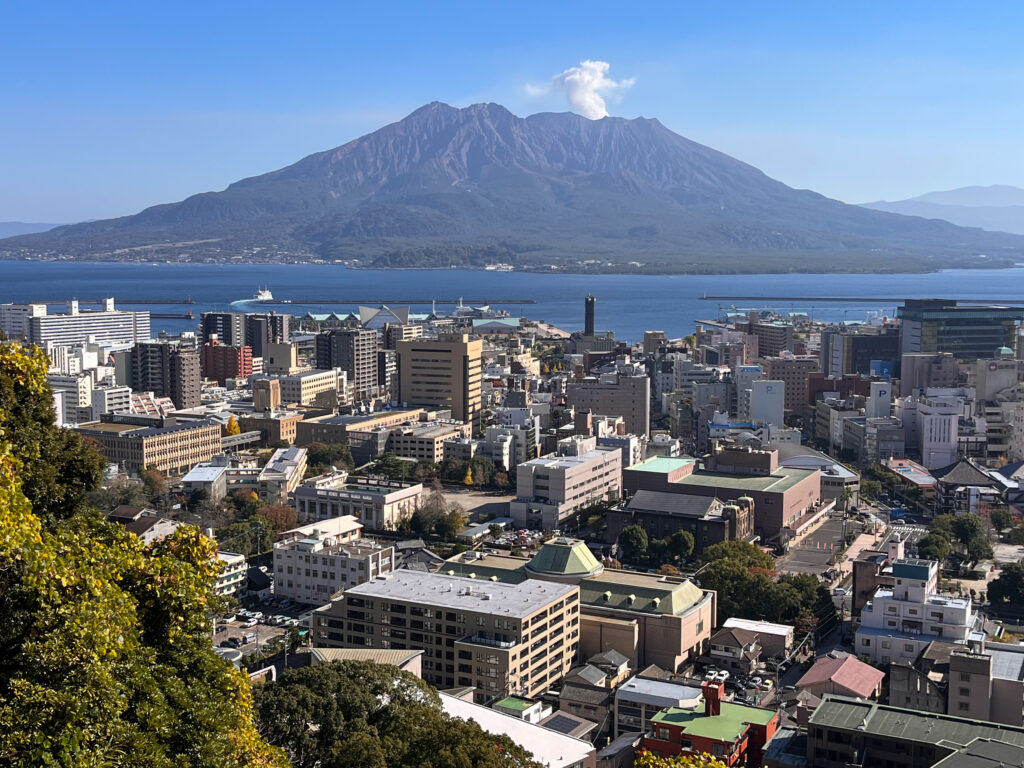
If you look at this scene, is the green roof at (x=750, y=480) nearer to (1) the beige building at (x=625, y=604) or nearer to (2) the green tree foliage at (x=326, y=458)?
(1) the beige building at (x=625, y=604)

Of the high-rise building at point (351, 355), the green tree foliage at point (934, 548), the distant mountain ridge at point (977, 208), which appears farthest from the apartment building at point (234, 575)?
the distant mountain ridge at point (977, 208)

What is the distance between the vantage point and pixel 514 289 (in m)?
70.2

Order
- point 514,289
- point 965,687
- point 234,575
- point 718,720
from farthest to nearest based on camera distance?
point 514,289 → point 234,575 → point 965,687 → point 718,720

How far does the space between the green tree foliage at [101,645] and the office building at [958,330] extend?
27.9m

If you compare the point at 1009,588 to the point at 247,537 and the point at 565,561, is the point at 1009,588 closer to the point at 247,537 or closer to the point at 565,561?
the point at 565,561

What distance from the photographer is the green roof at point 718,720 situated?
7555mm

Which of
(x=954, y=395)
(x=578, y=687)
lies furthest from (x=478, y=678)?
(x=954, y=395)

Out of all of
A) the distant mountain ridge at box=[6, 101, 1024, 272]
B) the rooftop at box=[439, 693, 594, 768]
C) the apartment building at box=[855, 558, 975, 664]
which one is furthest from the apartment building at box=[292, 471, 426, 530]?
the distant mountain ridge at box=[6, 101, 1024, 272]

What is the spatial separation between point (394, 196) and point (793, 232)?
3821 cm

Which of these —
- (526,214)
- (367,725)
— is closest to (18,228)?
(526,214)

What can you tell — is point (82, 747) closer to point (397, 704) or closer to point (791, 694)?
point (397, 704)

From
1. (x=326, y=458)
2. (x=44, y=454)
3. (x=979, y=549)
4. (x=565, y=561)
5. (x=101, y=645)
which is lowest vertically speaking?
(x=979, y=549)

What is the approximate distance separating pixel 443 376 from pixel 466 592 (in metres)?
12.6

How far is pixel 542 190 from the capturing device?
112 metres
